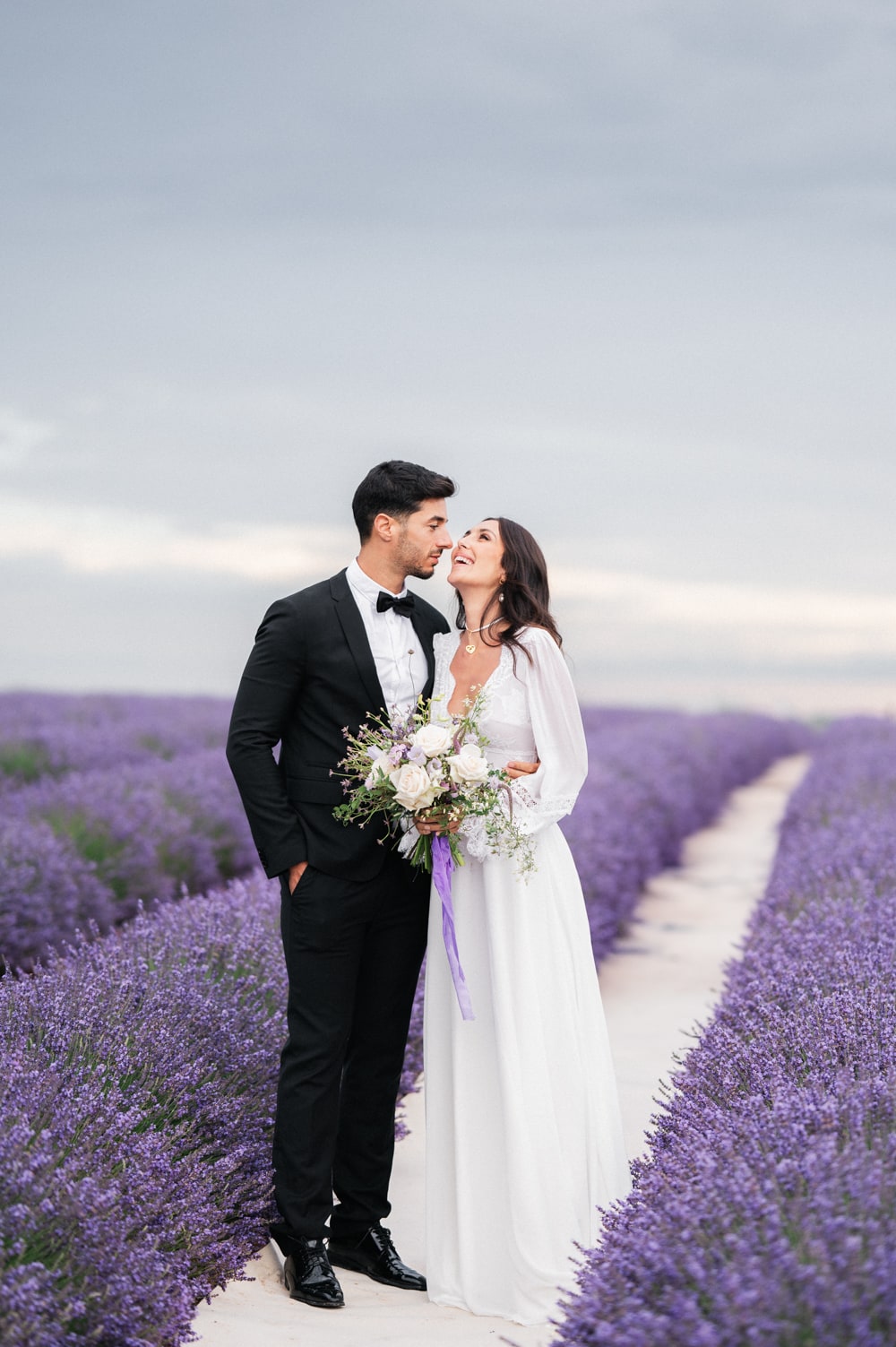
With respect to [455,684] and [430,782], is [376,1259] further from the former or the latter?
[455,684]

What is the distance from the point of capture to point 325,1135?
311 centimetres

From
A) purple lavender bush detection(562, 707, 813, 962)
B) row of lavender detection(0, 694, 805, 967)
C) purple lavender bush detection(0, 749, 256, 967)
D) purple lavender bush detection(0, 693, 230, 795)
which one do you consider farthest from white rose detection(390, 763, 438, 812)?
purple lavender bush detection(0, 693, 230, 795)

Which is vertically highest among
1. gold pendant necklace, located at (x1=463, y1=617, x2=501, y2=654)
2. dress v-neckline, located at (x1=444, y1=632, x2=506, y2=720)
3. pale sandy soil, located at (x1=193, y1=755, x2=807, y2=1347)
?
gold pendant necklace, located at (x1=463, y1=617, x2=501, y2=654)

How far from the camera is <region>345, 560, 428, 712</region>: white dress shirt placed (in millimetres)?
3189

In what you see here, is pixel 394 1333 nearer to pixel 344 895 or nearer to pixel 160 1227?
pixel 160 1227

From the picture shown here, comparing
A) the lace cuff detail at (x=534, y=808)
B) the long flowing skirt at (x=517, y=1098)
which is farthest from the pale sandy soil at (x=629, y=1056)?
the lace cuff detail at (x=534, y=808)

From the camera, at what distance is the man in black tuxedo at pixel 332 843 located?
3.05 m

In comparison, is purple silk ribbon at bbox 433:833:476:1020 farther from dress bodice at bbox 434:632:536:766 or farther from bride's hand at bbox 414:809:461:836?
dress bodice at bbox 434:632:536:766

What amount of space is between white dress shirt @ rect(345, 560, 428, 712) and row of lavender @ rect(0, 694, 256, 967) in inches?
68.0

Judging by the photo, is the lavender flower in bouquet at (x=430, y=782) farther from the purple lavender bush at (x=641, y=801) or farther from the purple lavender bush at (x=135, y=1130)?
the purple lavender bush at (x=641, y=801)

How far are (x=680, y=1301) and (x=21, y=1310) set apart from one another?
113 centimetres

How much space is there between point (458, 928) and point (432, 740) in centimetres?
62

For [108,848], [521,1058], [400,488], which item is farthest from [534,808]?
[108,848]

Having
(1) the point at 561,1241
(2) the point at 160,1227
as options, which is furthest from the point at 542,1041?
(2) the point at 160,1227
